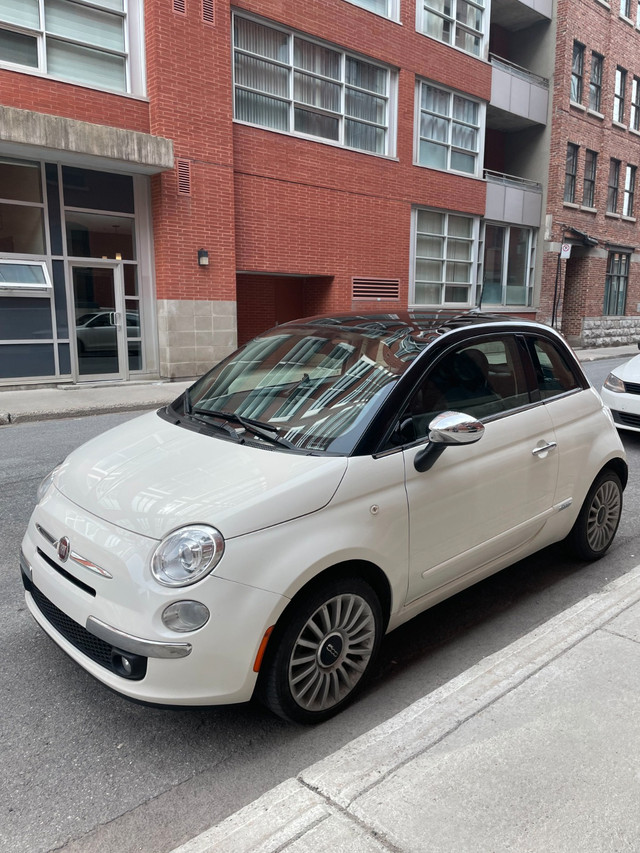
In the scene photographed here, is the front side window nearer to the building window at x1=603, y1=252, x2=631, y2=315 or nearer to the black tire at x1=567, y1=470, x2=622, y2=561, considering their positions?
the black tire at x1=567, y1=470, x2=622, y2=561

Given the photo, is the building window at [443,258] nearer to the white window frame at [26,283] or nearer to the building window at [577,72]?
the building window at [577,72]

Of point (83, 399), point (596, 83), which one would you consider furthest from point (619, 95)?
point (83, 399)

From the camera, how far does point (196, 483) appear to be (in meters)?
2.66

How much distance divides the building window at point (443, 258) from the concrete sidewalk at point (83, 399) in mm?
7960

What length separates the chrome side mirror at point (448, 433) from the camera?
2873mm

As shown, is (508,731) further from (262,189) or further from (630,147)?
(630,147)

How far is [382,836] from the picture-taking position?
197 centimetres

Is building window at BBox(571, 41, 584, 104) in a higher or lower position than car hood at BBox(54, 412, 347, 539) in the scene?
higher

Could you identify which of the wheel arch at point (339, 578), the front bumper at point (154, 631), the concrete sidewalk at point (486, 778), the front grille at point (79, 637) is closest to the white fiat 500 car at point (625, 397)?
the concrete sidewalk at point (486, 778)

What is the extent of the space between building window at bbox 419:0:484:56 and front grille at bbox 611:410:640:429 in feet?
44.2

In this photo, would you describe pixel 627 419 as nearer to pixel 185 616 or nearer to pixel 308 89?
pixel 185 616

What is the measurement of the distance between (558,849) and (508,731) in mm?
532

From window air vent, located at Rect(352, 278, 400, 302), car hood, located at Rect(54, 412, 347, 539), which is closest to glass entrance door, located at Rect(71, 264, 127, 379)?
window air vent, located at Rect(352, 278, 400, 302)

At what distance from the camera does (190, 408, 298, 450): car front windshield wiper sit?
9.71 ft
